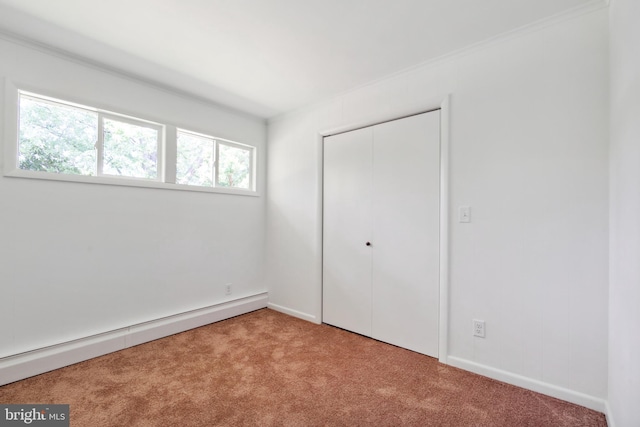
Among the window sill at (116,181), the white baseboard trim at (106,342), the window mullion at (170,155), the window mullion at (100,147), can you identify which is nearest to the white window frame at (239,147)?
the window sill at (116,181)

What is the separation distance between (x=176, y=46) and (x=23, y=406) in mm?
2585

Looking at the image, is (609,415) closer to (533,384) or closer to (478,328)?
(533,384)

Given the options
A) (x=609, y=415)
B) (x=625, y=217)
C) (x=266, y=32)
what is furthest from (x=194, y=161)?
(x=609, y=415)

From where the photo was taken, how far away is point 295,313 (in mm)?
3352

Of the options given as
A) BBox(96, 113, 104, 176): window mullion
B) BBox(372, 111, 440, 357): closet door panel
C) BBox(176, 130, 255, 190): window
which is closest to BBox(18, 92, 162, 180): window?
BBox(96, 113, 104, 176): window mullion

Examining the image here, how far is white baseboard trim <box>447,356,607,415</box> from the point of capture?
5.54 ft

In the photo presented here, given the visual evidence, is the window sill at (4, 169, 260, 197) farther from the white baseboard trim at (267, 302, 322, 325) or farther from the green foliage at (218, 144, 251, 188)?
the white baseboard trim at (267, 302, 322, 325)

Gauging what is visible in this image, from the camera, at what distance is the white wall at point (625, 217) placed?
1.14 metres

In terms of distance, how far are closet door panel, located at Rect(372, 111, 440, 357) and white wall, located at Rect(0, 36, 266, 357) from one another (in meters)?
1.75

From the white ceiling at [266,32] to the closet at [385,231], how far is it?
62 cm

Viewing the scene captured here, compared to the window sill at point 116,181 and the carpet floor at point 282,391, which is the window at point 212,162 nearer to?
the window sill at point 116,181

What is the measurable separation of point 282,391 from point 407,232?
5.16ft

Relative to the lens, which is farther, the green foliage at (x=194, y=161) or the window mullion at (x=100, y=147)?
the green foliage at (x=194, y=161)

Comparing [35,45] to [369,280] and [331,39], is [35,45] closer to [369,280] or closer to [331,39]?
[331,39]
